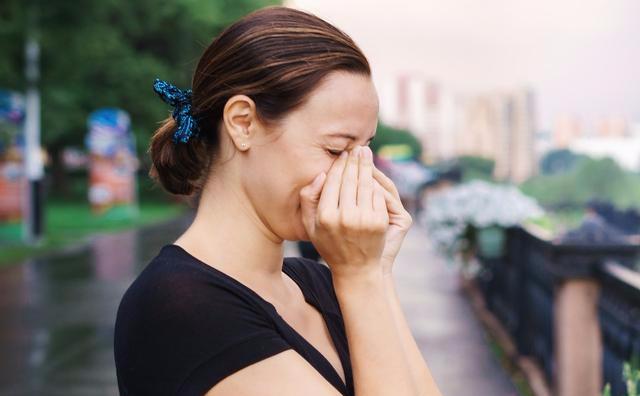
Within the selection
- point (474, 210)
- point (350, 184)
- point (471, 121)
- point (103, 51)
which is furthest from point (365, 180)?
point (471, 121)

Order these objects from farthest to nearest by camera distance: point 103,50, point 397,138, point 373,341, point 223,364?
1. point 397,138
2. point 103,50
3. point 373,341
4. point 223,364

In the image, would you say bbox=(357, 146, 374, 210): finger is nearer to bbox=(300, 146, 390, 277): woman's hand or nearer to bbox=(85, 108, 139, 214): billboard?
bbox=(300, 146, 390, 277): woman's hand

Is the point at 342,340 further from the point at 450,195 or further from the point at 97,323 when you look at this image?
the point at 450,195

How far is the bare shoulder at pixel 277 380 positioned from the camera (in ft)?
4.54

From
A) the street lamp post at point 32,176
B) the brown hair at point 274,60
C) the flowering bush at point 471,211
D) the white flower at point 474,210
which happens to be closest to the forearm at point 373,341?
the brown hair at point 274,60

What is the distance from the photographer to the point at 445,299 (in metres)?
11.2

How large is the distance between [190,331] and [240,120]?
0.43 m

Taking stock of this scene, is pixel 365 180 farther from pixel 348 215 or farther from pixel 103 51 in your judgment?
pixel 103 51

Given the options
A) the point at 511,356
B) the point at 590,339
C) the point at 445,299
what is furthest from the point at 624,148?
the point at 590,339

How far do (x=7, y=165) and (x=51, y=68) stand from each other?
2.29m

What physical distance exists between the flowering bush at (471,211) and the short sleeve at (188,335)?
7.87m

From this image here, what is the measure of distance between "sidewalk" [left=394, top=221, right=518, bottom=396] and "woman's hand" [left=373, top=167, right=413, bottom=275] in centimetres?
472

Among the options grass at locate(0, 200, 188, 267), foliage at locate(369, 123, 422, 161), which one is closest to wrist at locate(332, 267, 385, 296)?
grass at locate(0, 200, 188, 267)

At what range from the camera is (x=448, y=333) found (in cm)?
877
